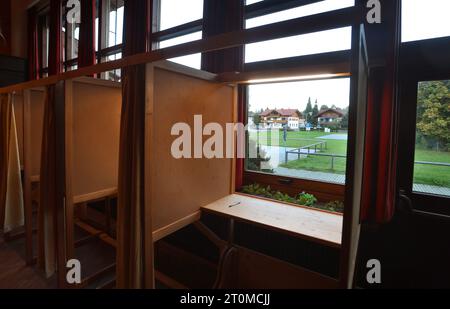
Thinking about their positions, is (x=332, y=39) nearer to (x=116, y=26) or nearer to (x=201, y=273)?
(x=201, y=273)

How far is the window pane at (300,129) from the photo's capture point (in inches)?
70.3

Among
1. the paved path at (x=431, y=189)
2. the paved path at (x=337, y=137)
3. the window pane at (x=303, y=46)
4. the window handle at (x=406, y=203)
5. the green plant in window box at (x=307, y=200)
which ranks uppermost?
the window pane at (x=303, y=46)

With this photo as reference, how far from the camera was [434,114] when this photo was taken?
144 centimetres

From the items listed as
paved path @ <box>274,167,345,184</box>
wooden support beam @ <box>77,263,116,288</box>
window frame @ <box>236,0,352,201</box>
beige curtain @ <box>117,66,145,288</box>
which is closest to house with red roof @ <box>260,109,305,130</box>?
window frame @ <box>236,0,352,201</box>

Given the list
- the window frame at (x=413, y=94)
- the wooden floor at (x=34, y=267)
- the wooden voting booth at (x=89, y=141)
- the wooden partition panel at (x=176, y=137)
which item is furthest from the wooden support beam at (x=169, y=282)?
the window frame at (x=413, y=94)

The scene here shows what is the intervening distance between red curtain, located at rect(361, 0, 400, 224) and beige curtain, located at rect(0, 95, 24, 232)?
10.2 ft

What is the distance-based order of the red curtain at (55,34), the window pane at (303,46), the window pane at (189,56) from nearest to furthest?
the window pane at (303,46), the window pane at (189,56), the red curtain at (55,34)

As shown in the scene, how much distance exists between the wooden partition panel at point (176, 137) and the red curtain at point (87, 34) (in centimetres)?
263

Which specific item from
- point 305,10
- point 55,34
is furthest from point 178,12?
point 55,34

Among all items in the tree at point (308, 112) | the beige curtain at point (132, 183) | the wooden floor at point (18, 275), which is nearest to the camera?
the beige curtain at point (132, 183)

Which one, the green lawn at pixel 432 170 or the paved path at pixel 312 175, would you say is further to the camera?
the paved path at pixel 312 175

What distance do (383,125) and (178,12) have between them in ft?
7.73

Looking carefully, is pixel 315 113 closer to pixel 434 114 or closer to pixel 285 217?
pixel 434 114

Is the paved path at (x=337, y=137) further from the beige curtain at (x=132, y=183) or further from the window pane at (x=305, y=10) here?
the beige curtain at (x=132, y=183)
